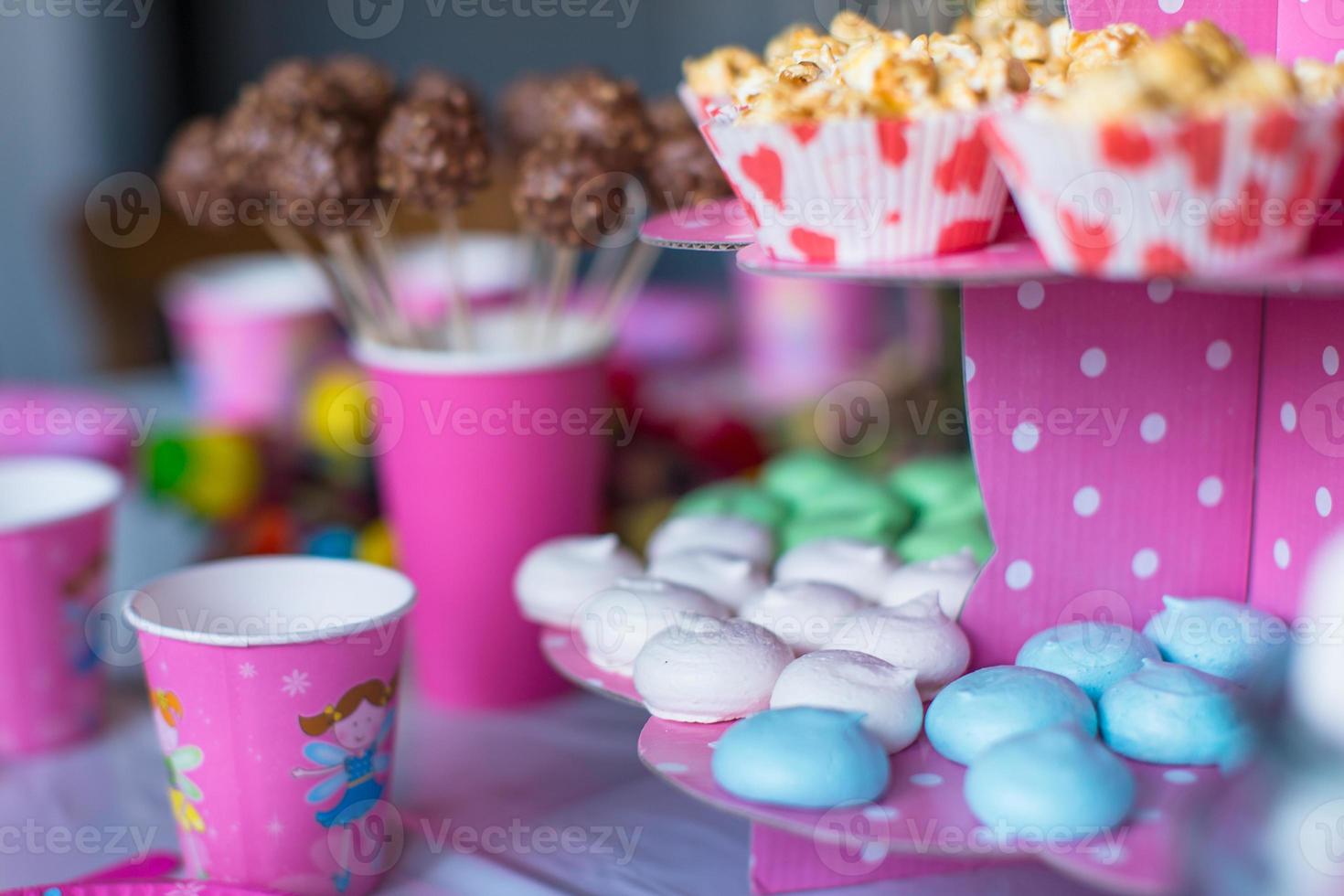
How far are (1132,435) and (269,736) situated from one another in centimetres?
50

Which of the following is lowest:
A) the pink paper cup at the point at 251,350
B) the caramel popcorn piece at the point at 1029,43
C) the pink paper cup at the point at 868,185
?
the pink paper cup at the point at 251,350

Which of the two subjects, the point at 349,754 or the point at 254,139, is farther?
the point at 254,139

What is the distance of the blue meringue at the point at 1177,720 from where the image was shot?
0.59 meters

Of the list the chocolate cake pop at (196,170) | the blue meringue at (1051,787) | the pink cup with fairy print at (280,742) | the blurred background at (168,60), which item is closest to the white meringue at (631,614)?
the pink cup with fairy print at (280,742)

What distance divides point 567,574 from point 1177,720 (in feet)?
1.26

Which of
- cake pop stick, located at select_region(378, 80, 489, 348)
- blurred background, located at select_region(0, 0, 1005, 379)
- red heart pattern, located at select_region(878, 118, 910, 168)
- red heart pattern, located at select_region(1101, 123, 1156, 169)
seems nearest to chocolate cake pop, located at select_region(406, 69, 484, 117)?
cake pop stick, located at select_region(378, 80, 489, 348)

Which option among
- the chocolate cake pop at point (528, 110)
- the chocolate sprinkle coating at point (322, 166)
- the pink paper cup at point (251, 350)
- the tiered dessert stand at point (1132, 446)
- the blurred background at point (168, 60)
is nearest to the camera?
the tiered dessert stand at point (1132, 446)

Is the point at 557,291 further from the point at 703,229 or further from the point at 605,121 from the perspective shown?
the point at 703,229

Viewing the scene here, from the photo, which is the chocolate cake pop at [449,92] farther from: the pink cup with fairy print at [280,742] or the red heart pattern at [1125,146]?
the red heart pattern at [1125,146]

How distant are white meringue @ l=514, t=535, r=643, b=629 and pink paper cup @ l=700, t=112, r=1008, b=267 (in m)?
0.30

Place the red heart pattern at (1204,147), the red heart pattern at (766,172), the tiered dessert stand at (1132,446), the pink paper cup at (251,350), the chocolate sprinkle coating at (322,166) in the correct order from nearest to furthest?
1. the red heart pattern at (1204,147)
2. the red heart pattern at (766,172)
3. the tiered dessert stand at (1132,446)
4. the chocolate sprinkle coating at (322,166)
5. the pink paper cup at (251,350)

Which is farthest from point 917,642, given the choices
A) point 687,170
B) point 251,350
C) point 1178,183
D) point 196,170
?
point 251,350

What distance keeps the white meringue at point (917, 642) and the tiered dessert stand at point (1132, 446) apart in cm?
5

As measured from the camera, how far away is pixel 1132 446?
0.73 meters
